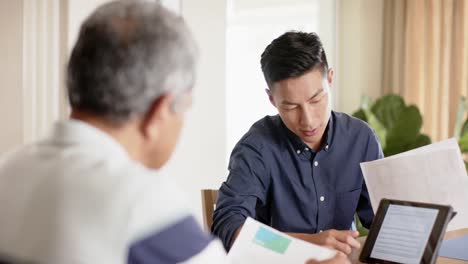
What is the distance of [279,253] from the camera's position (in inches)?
55.4

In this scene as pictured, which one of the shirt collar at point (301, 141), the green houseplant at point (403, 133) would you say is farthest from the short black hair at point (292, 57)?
the green houseplant at point (403, 133)

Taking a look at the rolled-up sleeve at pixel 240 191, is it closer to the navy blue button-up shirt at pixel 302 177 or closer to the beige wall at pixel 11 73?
the navy blue button-up shirt at pixel 302 177

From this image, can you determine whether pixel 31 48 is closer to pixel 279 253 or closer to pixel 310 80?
pixel 310 80

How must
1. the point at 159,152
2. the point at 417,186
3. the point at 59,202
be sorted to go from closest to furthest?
the point at 59,202 < the point at 159,152 < the point at 417,186

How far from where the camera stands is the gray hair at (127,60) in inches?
33.0

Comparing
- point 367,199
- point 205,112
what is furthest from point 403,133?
point 367,199

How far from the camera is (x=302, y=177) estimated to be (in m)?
2.02

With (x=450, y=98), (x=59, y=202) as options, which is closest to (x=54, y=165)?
(x=59, y=202)

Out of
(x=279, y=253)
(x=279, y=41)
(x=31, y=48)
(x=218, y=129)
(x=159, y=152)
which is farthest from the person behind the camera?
(x=218, y=129)

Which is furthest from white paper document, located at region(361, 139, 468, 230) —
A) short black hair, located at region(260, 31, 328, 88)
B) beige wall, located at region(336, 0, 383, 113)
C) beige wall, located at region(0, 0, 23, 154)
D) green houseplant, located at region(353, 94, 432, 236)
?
beige wall, located at region(336, 0, 383, 113)

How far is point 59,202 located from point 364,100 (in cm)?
406

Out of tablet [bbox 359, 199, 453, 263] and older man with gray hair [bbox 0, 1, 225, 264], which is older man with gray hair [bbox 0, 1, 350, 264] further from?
tablet [bbox 359, 199, 453, 263]

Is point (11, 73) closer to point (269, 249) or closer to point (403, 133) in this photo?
point (269, 249)

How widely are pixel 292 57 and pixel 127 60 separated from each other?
1085 millimetres
